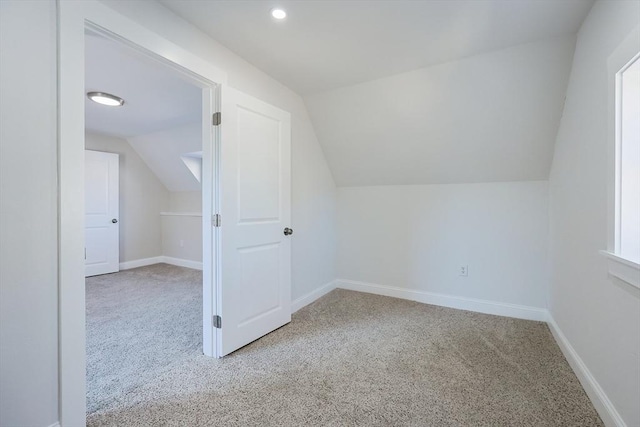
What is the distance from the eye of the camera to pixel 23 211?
3.99ft

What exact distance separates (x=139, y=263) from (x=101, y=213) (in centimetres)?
114

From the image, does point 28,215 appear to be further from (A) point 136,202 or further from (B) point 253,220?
(A) point 136,202

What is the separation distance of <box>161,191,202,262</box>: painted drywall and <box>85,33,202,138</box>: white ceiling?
1.38m

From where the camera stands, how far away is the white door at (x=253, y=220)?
2145mm

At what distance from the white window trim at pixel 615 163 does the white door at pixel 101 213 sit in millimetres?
6074

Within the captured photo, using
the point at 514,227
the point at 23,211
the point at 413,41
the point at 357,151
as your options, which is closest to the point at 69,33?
the point at 23,211

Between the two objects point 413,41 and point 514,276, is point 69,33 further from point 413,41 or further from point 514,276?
point 514,276

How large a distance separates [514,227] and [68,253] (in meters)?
3.57

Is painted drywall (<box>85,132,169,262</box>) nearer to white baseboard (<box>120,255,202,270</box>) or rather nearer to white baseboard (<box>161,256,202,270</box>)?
white baseboard (<box>120,255,202,270</box>)

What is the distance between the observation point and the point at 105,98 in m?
3.11

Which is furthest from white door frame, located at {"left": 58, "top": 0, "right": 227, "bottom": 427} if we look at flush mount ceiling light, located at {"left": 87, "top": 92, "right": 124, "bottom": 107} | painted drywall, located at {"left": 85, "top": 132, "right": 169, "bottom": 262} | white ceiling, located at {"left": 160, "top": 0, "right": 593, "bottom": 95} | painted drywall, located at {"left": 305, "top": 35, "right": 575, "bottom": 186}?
painted drywall, located at {"left": 85, "top": 132, "right": 169, "bottom": 262}

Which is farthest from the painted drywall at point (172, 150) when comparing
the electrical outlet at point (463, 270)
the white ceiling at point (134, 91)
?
the electrical outlet at point (463, 270)

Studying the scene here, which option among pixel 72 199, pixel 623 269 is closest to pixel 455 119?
pixel 623 269

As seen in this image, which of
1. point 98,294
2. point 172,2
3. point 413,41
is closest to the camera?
point 172,2
